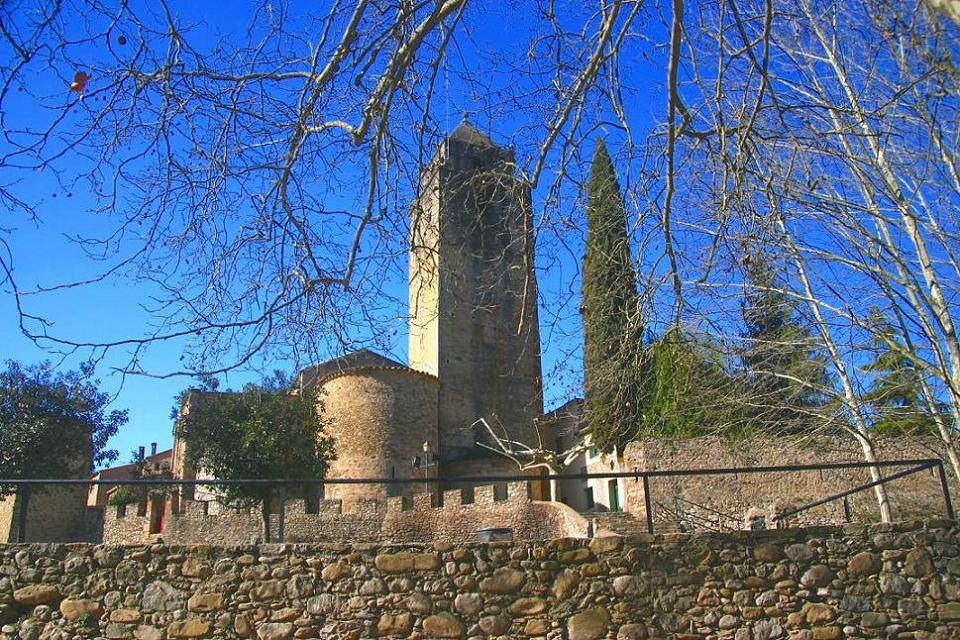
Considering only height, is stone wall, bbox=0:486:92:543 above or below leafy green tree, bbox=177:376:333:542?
below

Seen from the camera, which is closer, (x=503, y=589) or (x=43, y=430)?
(x=503, y=589)

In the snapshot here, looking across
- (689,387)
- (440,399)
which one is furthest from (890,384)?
(440,399)

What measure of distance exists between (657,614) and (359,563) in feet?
7.43

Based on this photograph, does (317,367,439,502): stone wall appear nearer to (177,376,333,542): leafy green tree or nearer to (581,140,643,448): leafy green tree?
(177,376,333,542): leafy green tree

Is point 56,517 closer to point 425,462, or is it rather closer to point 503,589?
point 425,462

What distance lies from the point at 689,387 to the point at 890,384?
96.7 inches

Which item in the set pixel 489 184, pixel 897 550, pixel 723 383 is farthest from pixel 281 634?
pixel 723 383

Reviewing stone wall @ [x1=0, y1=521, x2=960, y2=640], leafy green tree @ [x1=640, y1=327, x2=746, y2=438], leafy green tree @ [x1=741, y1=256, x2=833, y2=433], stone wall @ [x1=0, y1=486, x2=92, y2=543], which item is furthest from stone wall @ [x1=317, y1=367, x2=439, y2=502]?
stone wall @ [x1=0, y1=521, x2=960, y2=640]

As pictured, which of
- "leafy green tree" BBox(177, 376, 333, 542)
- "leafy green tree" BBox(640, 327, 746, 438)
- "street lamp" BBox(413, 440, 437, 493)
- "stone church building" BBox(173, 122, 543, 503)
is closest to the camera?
"leafy green tree" BBox(640, 327, 746, 438)

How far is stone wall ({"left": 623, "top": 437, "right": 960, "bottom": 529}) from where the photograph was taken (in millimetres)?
16359

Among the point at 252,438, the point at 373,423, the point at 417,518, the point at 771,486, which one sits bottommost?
the point at 417,518

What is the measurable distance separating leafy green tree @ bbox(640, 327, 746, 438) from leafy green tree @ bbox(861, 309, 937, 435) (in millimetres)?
1676

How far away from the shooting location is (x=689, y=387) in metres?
10.7

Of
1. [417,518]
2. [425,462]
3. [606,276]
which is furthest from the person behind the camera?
[425,462]
